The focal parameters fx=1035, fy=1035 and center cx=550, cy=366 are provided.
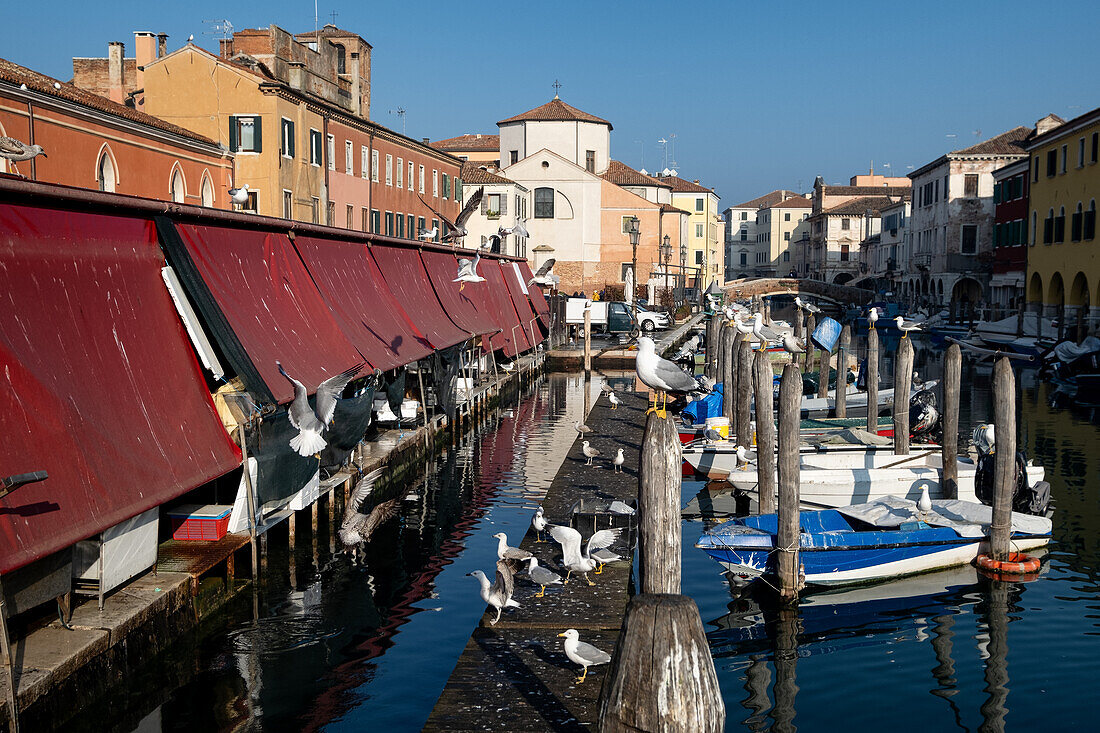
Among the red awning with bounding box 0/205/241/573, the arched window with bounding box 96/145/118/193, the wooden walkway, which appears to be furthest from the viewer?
the arched window with bounding box 96/145/118/193

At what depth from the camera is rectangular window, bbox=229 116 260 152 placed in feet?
119

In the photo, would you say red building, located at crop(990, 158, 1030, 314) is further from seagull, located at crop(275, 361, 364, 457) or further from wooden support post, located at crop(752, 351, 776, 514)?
seagull, located at crop(275, 361, 364, 457)

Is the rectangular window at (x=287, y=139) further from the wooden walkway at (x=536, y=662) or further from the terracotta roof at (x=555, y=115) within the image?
the terracotta roof at (x=555, y=115)

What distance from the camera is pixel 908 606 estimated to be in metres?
13.3

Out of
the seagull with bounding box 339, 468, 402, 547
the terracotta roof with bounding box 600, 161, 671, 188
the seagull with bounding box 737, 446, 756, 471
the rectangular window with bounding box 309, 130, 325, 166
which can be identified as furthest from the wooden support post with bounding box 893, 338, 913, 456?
the terracotta roof with bounding box 600, 161, 671, 188

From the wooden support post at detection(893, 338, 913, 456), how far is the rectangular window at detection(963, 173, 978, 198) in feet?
167

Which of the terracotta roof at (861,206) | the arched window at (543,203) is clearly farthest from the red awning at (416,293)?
the terracotta roof at (861,206)

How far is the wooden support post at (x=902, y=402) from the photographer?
1861 centimetres

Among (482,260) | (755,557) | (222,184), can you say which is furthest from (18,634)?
A: (222,184)

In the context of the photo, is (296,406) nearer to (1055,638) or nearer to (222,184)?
(1055,638)

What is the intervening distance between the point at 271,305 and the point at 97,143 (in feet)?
47.1

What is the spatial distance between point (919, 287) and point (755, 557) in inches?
2677

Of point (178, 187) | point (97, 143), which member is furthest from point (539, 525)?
point (178, 187)

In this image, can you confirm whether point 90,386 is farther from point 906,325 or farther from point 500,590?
point 906,325
